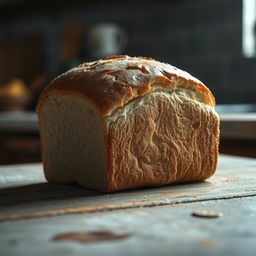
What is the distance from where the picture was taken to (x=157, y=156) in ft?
3.27

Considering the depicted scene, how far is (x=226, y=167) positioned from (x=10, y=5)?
3522mm

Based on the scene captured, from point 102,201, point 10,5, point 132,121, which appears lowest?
point 102,201

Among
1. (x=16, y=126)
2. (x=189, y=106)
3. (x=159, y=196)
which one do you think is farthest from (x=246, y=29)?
(x=159, y=196)

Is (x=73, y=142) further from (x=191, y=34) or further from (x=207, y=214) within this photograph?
(x=191, y=34)

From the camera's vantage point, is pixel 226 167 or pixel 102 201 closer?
pixel 102 201

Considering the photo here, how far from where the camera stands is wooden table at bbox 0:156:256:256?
57 centimetres

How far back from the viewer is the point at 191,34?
360cm

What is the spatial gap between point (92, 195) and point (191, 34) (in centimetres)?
285

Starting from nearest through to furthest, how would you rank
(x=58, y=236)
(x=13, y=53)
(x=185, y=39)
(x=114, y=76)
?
(x=58, y=236)
(x=114, y=76)
(x=185, y=39)
(x=13, y=53)

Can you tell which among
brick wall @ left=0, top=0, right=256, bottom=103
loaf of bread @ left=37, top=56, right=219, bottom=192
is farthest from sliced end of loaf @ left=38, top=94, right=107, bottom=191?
brick wall @ left=0, top=0, right=256, bottom=103

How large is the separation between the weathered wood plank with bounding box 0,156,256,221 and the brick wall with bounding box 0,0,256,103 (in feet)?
7.46

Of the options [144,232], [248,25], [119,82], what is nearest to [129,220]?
[144,232]

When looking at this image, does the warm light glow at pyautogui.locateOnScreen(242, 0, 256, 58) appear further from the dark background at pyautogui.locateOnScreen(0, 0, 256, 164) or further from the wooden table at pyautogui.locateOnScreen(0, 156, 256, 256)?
the wooden table at pyautogui.locateOnScreen(0, 156, 256, 256)

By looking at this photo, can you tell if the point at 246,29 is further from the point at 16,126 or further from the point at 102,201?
the point at 102,201
